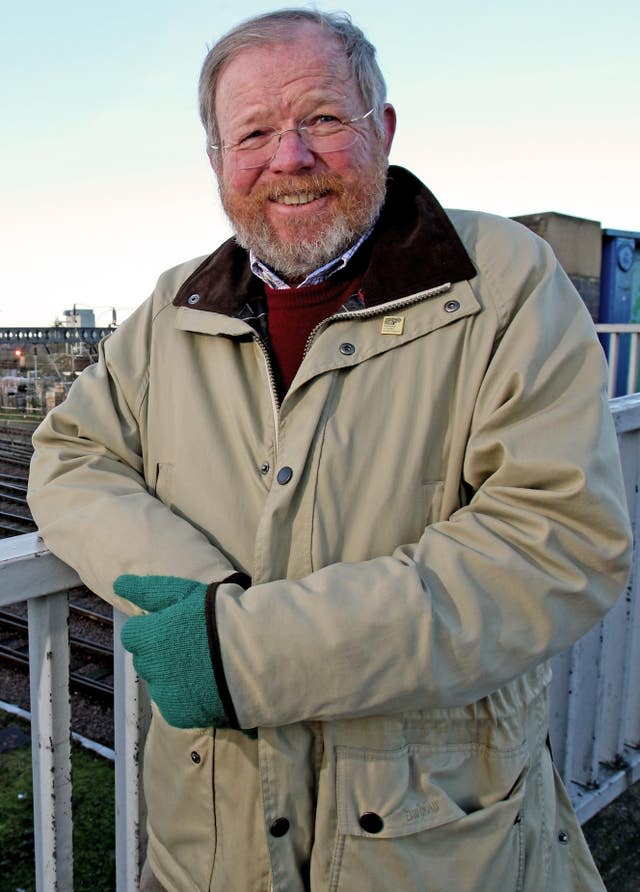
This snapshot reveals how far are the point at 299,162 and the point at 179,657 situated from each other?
1102mm

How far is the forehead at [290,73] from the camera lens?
1669 millimetres

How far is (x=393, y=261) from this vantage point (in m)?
1.55

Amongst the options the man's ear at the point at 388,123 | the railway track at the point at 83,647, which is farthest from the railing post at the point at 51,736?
the railway track at the point at 83,647

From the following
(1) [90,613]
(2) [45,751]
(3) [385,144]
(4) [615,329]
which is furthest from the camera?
(1) [90,613]

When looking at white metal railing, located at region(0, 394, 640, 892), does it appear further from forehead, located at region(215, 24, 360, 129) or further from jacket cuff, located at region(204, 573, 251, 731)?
forehead, located at region(215, 24, 360, 129)

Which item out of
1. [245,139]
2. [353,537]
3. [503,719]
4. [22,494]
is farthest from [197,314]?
[22,494]

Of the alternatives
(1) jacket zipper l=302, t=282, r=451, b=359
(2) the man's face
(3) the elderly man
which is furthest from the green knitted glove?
(2) the man's face

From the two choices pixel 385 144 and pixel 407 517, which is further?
pixel 385 144

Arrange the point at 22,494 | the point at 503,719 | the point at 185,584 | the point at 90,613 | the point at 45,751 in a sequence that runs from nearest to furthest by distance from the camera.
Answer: the point at 185,584, the point at 503,719, the point at 45,751, the point at 90,613, the point at 22,494

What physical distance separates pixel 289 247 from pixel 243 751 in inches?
42.9

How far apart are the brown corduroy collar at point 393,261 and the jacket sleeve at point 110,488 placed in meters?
0.19

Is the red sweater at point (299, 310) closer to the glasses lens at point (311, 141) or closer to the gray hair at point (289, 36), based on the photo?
the glasses lens at point (311, 141)

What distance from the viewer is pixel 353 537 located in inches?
57.3

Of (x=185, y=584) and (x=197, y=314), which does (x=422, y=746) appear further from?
(x=197, y=314)
